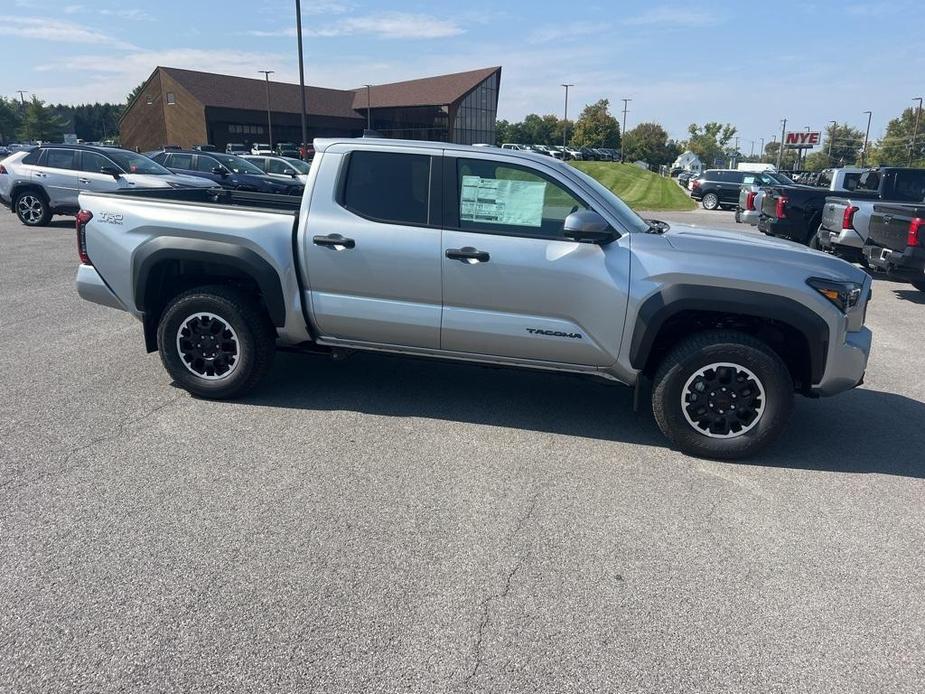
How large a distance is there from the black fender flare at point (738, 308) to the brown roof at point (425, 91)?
64.6 metres

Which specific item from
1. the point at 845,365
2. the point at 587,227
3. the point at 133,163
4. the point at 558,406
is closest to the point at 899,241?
the point at 845,365

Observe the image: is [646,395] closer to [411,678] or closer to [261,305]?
[261,305]

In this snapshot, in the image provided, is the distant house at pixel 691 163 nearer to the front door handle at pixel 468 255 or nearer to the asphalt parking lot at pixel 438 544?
the asphalt parking lot at pixel 438 544

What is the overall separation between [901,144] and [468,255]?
281 ft

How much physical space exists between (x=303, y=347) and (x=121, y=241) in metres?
1.54

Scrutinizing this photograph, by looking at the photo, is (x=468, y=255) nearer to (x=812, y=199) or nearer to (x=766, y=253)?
(x=766, y=253)

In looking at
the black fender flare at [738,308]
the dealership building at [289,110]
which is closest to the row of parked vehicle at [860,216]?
the black fender flare at [738,308]

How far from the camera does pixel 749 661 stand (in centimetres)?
270

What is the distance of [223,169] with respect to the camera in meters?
19.3

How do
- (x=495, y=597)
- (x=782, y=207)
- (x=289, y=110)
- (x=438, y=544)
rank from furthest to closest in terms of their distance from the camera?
1. (x=289, y=110)
2. (x=782, y=207)
3. (x=438, y=544)
4. (x=495, y=597)

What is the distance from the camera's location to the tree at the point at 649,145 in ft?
288

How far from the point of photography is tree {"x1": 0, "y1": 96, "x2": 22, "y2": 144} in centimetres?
9044

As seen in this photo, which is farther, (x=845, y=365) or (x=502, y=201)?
(x=502, y=201)

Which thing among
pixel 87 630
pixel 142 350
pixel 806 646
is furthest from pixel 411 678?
pixel 142 350
